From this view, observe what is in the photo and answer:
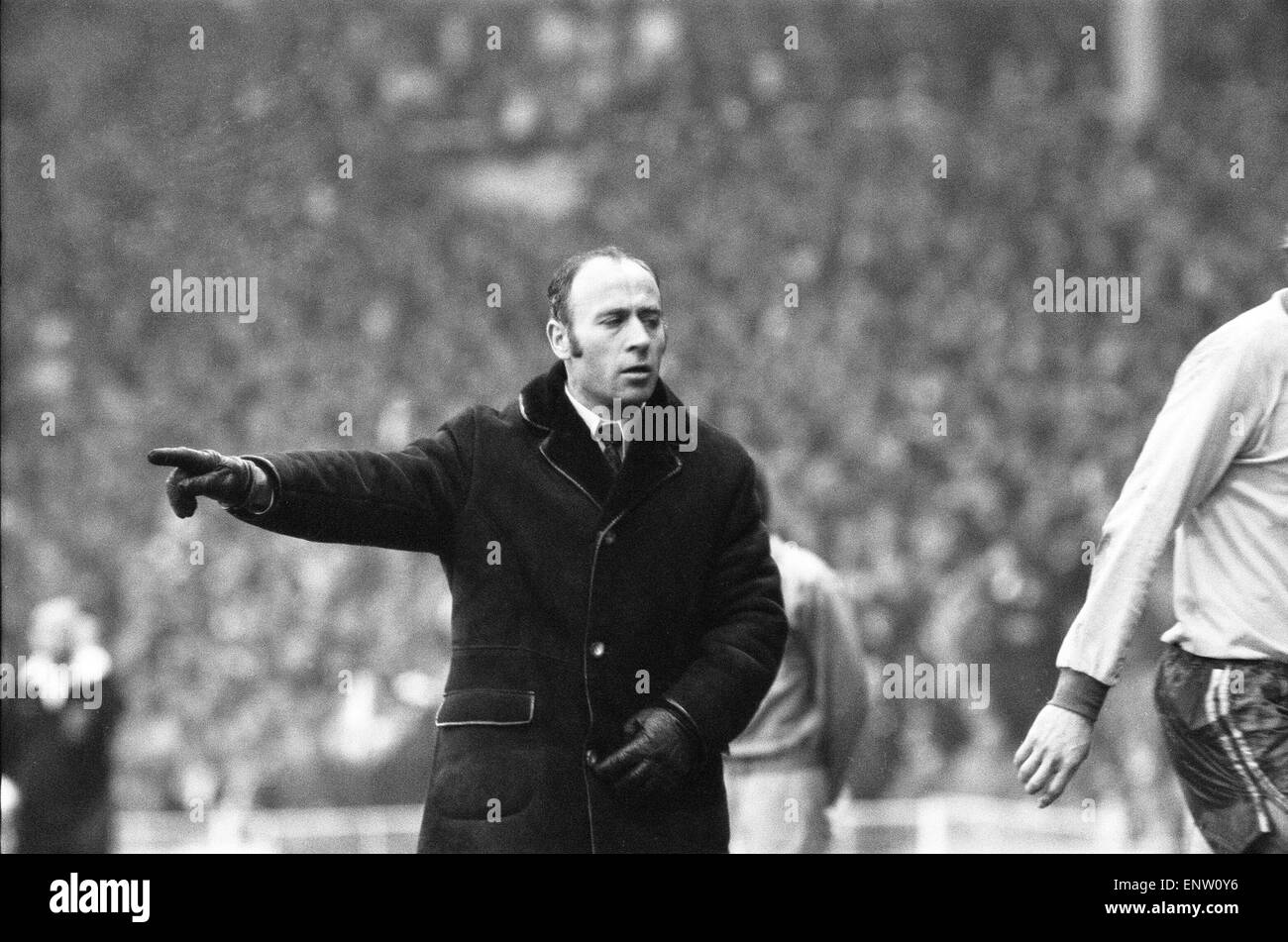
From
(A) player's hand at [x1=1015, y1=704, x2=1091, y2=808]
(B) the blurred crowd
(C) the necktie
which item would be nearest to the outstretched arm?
(C) the necktie

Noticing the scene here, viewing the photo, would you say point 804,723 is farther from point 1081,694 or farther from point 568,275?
point 1081,694

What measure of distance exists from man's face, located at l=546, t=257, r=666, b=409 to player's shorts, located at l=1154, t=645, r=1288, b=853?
3.68 feet

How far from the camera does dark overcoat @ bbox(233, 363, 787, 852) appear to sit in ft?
12.3

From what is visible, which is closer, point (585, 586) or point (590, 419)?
point (585, 586)

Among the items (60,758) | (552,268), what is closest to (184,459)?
(60,758)

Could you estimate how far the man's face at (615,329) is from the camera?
3.86m

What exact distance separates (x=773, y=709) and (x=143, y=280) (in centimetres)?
1136

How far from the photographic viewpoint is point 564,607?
12.5 feet

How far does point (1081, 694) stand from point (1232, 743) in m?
0.27

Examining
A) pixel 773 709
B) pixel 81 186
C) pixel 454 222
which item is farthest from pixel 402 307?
pixel 773 709

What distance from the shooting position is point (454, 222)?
16.7 m
